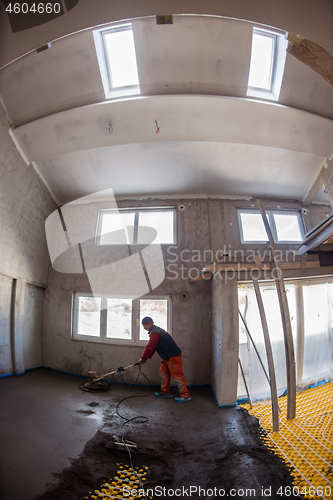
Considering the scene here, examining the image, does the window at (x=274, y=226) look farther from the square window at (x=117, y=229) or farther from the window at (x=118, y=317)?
the square window at (x=117, y=229)

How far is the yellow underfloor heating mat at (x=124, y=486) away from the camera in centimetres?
183

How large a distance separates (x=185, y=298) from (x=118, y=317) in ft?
5.24

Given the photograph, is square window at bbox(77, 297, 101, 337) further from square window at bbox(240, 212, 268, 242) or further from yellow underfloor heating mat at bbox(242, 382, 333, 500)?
square window at bbox(240, 212, 268, 242)

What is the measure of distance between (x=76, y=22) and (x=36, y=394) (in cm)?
536

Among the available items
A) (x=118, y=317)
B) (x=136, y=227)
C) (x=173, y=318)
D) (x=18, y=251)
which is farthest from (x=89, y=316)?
(x=136, y=227)

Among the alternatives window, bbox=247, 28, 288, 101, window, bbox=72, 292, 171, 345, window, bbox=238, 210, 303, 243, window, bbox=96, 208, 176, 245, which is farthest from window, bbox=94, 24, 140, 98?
window, bbox=72, 292, 171, 345

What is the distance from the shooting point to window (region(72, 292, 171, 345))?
199 inches

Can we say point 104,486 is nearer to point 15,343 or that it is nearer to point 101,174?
point 15,343

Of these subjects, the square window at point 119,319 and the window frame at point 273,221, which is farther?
the window frame at point 273,221

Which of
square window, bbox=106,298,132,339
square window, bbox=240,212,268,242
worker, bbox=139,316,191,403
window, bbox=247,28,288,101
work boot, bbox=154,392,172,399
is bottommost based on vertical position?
work boot, bbox=154,392,172,399

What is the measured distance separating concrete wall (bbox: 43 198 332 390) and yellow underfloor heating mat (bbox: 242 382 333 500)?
1440 millimetres

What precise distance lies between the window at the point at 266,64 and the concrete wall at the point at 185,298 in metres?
2.28

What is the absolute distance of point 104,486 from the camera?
192cm

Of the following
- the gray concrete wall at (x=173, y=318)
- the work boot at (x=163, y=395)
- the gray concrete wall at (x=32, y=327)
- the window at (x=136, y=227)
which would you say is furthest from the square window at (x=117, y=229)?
the work boot at (x=163, y=395)
